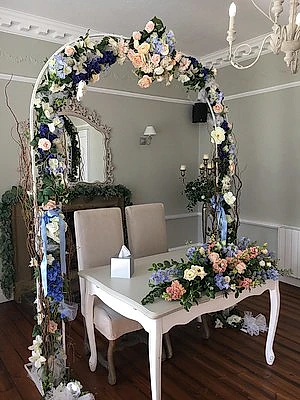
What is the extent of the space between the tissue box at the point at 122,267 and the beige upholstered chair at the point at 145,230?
719mm

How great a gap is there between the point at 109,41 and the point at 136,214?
57.6 inches

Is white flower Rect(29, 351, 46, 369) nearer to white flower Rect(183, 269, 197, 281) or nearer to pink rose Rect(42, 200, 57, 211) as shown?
pink rose Rect(42, 200, 57, 211)

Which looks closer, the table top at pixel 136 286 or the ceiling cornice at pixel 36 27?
the table top at pixel 136 286

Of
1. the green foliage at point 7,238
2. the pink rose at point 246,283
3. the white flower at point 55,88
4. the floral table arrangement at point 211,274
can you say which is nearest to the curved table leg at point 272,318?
the floral table arrangement at point 211,274

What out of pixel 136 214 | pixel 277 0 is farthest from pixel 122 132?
pixel 277 0

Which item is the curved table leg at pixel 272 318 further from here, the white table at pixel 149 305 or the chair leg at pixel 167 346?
the chair leg at pixel 167 346

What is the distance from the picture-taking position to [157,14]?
3.76 m

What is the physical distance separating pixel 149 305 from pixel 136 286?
296 millimetres

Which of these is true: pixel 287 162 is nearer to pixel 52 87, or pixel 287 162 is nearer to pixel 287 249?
pixel 287 249

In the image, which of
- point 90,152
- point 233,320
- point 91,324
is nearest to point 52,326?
point 91,324

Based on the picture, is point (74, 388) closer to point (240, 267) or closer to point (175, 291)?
point (175, 291)

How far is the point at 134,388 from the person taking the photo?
7.93ft

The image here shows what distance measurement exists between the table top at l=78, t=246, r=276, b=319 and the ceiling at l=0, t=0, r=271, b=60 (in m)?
2.45

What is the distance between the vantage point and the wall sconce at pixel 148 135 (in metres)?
4.85
